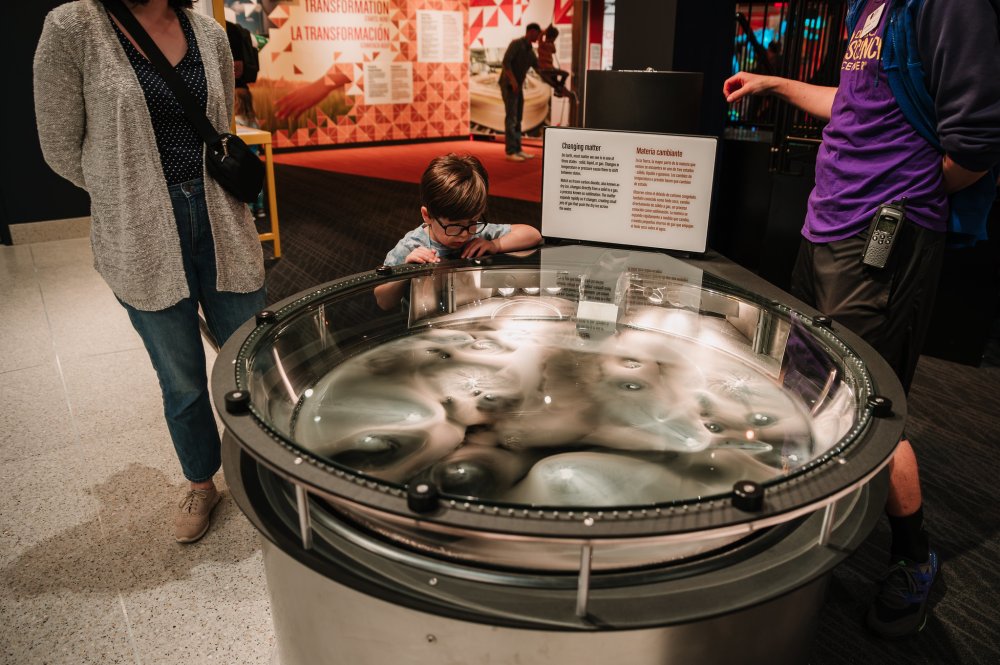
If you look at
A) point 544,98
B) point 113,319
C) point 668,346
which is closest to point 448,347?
point 668,346

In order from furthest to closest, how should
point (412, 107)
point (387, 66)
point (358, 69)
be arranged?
point (412, 107) → point (387, 66) → point (358, 69)

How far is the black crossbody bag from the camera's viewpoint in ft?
6.03

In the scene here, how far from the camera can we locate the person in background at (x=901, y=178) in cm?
149

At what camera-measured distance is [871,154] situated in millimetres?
1764

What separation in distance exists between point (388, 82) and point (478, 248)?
1031 cm

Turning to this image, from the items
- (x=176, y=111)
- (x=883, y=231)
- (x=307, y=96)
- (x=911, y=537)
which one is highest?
(x=307, y=96)

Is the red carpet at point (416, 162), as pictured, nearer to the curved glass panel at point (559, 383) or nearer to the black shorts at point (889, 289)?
the black shorts at point (889, 289)

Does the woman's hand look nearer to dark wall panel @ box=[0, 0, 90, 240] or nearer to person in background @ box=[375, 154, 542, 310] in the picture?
person in background @ box=[375, 154, 542, 310]

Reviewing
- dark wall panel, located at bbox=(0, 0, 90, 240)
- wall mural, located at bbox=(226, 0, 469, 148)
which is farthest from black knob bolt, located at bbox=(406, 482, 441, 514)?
wall mural, located at bbox=(226, 0, 469, 148)

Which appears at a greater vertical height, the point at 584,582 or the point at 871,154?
the point at 871,154

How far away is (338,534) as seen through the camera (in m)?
1.13

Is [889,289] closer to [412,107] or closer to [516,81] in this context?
[516,81]

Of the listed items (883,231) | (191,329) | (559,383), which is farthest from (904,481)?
(191,329)

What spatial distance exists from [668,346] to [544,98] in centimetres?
957
